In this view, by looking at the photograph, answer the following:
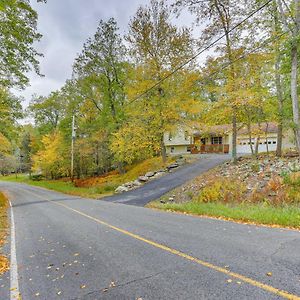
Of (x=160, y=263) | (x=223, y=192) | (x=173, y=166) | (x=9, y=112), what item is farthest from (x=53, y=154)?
(x=160, y=263)

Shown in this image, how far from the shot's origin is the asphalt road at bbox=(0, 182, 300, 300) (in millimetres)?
3307

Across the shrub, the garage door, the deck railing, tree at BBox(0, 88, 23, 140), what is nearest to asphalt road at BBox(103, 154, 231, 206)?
the shrub

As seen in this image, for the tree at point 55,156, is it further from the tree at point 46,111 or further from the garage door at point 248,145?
the garage door at point 248,145

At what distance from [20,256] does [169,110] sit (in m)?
15.1

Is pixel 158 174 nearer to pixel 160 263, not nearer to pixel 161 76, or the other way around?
pixel 161 76

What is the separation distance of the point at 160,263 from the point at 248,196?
7.60 m

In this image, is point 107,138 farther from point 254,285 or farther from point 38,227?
point 254,285

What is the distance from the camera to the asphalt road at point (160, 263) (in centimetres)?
331

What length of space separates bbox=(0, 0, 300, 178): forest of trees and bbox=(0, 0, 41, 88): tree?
0.05 m

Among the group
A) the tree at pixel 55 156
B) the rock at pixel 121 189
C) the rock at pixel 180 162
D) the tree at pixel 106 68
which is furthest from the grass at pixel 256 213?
the tree at pixel 55 156

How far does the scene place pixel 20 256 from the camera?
554 centimetres

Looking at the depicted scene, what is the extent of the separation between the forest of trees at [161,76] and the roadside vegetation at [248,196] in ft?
7.47

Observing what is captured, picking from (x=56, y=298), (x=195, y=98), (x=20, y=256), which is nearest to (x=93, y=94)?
(x=195, y=98)

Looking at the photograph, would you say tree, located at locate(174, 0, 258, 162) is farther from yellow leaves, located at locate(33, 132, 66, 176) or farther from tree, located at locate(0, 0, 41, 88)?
yellow leaves, located at locate(33, 132, 66, 176)
